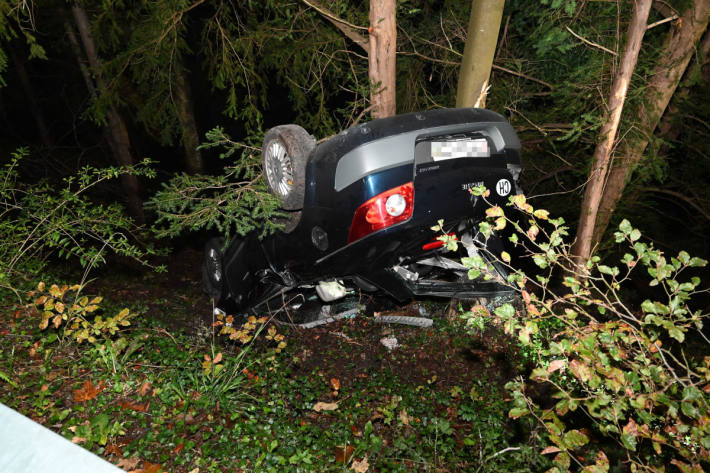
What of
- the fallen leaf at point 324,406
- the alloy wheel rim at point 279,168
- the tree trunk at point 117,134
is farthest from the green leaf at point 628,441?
the tree trunk at point 117,134

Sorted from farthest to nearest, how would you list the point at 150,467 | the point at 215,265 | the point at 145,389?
the point at 215,265, the point at 145,389, the point at 150,467

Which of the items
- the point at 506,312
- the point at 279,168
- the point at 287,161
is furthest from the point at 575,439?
the point at 279,168

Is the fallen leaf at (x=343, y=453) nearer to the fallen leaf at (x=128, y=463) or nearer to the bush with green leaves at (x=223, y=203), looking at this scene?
the fallen leaf at (x=128, y=463)

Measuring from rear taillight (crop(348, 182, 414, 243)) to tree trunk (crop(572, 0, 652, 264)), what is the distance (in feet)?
7.42

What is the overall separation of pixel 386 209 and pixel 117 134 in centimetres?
848

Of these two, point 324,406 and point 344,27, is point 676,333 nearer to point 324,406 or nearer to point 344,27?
point 324,406

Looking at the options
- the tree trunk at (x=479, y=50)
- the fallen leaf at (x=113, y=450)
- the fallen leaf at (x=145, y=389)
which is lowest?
the fallen leaf at (x=145, y=389)

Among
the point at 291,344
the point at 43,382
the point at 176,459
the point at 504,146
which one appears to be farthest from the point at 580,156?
the point at 43,382

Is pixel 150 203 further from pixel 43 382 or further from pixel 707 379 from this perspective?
pixel 707 379

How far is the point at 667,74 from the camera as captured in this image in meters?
4.99

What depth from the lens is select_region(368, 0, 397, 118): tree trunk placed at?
4.81 meters

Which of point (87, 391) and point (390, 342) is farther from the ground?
point (87, 391)

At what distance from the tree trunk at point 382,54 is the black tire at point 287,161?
1.55m

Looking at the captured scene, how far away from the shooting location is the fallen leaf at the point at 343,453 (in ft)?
9.61
